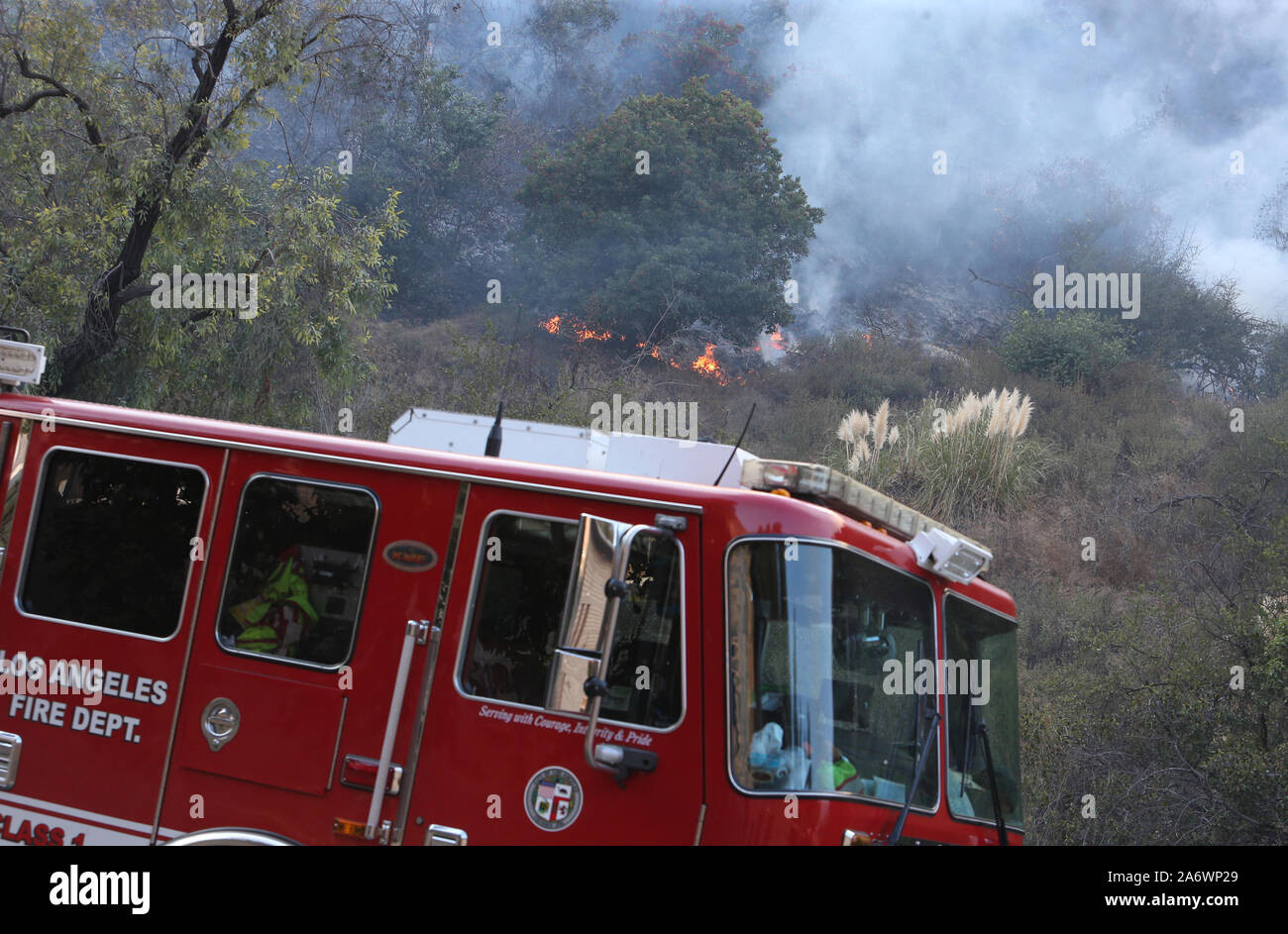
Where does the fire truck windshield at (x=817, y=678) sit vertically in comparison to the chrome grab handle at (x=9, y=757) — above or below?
above

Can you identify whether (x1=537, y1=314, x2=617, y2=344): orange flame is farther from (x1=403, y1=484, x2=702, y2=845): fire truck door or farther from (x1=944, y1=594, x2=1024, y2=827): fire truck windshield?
(x1=403, y1=484, x2=702, y2=845): fire truck door

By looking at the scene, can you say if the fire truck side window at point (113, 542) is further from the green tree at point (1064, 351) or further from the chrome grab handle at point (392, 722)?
the green tree at point (1064, 351)

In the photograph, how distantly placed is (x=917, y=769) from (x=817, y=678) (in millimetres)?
604

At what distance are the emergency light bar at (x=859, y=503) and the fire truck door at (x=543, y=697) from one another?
464mm

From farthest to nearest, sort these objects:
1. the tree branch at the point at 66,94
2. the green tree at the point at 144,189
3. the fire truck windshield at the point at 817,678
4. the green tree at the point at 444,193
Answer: the green tree at the point at 444,193 → the green tree at the point at 144,189 → the tree branch at the point at 66,94 → the fire truck windshield at the point at 817,678

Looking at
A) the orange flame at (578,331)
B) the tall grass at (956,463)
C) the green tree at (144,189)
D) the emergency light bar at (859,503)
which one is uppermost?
the orange flame at (578,331)

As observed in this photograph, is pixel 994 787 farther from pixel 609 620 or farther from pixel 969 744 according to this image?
pixel 609 620

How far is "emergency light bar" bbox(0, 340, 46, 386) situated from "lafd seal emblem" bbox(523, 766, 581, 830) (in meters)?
3.18

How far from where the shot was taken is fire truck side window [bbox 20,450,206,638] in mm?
4660

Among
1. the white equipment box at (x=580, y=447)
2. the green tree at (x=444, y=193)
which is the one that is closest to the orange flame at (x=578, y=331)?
the green tree at (x=444, y=193)

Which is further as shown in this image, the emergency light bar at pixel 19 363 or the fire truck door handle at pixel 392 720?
the emergency light bar at pixel 19 363

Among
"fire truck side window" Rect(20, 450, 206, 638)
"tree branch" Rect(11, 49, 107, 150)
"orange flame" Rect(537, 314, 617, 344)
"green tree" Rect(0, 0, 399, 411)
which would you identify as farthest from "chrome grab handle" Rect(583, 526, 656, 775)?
"orange flame" Rect(537, 314, 617, 344)

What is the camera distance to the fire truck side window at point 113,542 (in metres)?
4.66

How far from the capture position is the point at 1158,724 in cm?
838
